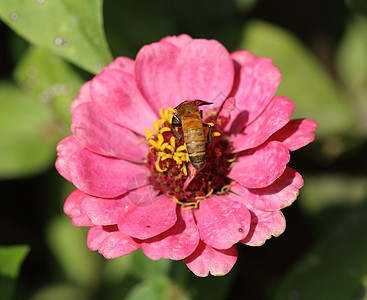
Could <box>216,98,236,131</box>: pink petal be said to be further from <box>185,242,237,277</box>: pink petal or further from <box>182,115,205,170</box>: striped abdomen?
<box>185,242,237,277</box>: pink petal

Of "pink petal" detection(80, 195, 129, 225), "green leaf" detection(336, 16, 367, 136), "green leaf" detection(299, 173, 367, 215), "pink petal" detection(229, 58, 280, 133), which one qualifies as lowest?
"green leaf" detection(299, 173, 367, 215)

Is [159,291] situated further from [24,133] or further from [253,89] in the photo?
[24,133]

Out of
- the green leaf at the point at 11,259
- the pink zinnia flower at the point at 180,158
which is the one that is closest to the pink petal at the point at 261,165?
the pink zinnia flower at the point at 180,158

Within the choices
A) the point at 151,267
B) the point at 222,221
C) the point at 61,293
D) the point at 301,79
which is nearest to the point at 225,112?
the point at 222,221

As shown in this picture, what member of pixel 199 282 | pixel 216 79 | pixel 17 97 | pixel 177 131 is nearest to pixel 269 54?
pixel 216 79

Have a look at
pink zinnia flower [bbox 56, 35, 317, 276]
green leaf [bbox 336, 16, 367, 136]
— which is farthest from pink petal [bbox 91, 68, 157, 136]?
green leaf [bbox 336, 16, 367, 136]

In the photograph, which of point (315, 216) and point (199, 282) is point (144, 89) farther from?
point (315, 216)

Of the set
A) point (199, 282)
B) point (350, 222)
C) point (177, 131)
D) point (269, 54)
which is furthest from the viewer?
point (269, 54)
